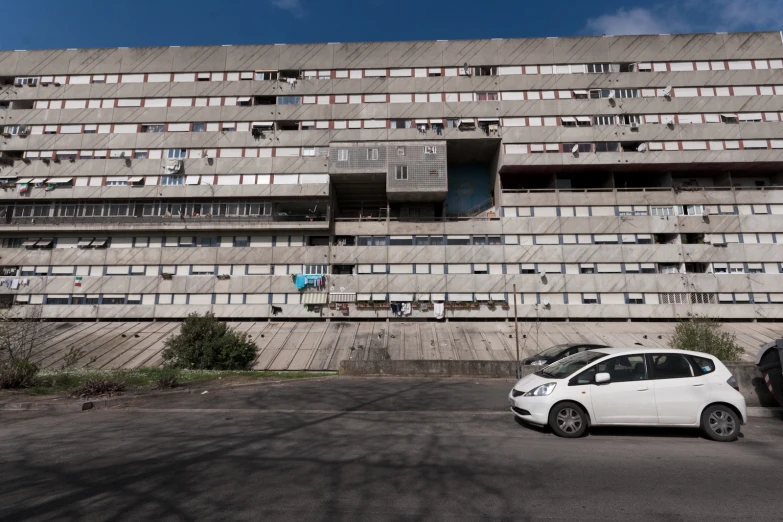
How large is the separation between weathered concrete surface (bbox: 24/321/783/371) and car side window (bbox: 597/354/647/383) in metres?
19.8

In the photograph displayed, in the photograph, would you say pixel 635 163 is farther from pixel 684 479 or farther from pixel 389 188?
pixel 684 479

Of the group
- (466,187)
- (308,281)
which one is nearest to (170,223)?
(308,281)

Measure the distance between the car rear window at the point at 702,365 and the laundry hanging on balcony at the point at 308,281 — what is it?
29.6 meters

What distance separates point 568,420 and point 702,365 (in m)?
2.65

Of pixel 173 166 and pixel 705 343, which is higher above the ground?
pixel 173 166

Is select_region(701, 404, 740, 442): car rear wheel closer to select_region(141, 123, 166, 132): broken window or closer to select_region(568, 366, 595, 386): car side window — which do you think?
select_region(568, 366, 595, 386): car side window

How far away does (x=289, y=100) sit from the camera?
39.2 metres

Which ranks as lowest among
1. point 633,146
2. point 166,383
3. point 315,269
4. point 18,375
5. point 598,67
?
point 166,383

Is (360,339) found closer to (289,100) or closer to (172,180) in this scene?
(172,180)

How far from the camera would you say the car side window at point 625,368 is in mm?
7438

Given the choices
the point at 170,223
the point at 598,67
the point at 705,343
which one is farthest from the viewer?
the point at 598,67

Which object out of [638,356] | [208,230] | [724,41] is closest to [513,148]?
[724,41]

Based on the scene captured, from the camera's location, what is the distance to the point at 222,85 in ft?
129

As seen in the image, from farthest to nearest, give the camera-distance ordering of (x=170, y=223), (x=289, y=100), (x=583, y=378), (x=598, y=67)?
(x=289, y=100), (x=598, y=67), (x=170, y=223), (x=583, y=378)
